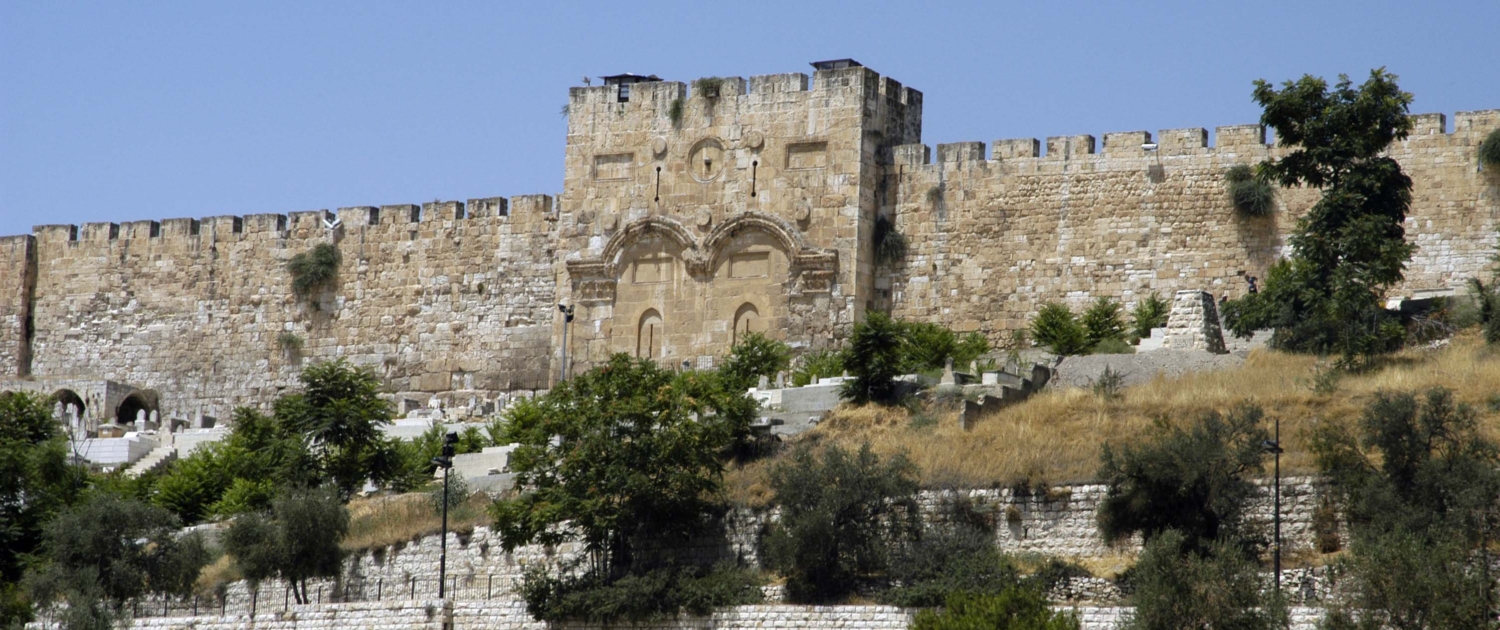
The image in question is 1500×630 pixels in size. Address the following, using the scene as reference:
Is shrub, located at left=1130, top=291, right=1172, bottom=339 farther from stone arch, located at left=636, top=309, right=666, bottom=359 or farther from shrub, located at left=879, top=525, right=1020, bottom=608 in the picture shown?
shrub, located at left=879, top=525, right=1020, bottom=608

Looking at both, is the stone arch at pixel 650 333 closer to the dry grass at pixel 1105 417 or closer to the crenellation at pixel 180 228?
the dry grass at pixel 1105 417

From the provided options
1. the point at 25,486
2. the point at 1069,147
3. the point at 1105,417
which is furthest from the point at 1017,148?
the point at 25,486

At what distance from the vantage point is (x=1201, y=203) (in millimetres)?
37656

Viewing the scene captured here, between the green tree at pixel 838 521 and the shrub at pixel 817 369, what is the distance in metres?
6.06

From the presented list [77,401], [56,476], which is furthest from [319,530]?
[77,401]

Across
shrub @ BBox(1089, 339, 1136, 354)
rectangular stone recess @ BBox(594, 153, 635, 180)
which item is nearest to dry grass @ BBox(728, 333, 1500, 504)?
shrub @ BBox(1089, 339, 1136, 354)

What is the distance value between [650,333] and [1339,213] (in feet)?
38.2

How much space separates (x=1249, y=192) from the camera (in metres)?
37.0

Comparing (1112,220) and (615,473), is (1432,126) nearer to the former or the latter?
(1112,220)

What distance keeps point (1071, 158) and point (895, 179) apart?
113 inches

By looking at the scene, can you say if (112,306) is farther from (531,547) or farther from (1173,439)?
(1173,439)

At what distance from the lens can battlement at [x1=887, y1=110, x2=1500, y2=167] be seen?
3619 cm

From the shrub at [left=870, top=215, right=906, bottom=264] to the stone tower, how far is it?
19 cm


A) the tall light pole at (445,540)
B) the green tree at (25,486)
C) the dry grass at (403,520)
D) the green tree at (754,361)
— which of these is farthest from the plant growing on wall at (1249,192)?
the green tree at (25,486)
